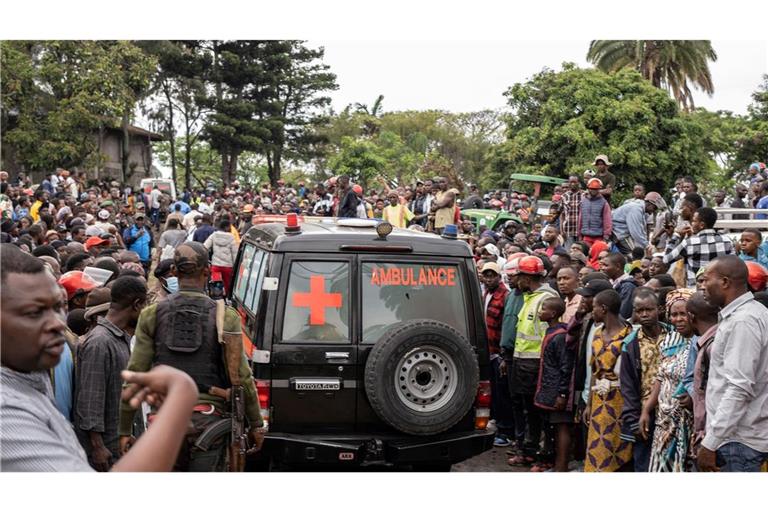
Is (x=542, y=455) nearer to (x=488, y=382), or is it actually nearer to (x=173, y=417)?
(x=488, y=382)

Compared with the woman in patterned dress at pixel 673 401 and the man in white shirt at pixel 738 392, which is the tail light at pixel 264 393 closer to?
the woman in patterned dress at pixel 673 401

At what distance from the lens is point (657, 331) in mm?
6277

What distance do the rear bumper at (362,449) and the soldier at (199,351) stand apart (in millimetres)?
992

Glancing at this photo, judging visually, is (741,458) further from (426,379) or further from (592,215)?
(592,215)

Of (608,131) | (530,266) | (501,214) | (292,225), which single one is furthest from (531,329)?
(608,131)

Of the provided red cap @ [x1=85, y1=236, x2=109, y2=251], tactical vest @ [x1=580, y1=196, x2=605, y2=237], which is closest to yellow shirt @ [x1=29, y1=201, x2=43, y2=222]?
red cap @ [x1=85, y1=236, x2=109, y2=251]

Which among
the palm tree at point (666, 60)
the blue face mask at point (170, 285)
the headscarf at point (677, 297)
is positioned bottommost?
the blue face mask at point (170, 285)

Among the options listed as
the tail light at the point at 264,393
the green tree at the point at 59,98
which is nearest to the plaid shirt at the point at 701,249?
the tail light at the point at 264,393

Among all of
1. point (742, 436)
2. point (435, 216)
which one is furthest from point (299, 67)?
point (742, 436)

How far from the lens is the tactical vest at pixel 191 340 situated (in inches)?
197

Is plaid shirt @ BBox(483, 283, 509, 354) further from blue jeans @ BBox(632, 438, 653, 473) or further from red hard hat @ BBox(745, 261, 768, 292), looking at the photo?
red hard hat @ BBox(745, 261, 768, 292)

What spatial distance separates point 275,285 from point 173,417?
4013mm

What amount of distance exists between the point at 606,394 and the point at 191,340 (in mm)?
3184

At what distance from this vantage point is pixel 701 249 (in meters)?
8.72
